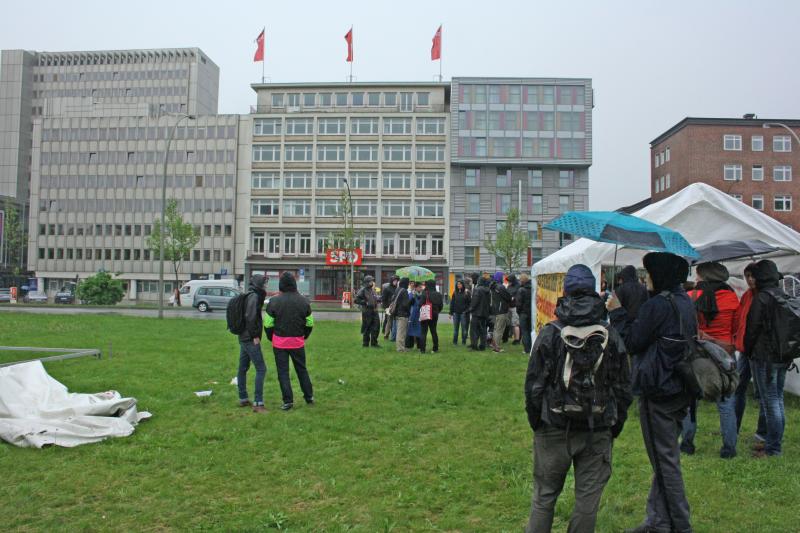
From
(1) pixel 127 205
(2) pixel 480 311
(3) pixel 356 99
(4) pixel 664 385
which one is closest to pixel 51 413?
(4) pixel 664 385

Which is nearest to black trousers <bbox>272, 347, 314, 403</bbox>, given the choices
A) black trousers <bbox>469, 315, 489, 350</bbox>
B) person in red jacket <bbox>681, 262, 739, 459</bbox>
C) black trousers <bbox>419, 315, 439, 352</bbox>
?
person in red jacket <bbox>681, 262, 739, 459</bbox>

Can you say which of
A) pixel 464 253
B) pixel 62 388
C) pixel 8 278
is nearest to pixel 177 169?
pixel 8 278

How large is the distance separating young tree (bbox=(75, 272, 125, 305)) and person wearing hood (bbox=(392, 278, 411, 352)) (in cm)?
2984

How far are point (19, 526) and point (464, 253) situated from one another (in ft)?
198

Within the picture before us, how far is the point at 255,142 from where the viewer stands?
6719cm

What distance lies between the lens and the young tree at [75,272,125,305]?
38688 millimetres

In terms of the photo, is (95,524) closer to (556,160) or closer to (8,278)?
(556,160)

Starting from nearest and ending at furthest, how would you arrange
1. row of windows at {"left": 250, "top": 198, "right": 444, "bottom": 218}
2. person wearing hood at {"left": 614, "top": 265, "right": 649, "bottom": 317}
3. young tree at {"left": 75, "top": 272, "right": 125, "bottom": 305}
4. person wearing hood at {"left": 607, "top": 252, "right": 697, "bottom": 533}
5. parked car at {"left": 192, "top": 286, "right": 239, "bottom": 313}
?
person wearing hood at {"left": 607, "top": 252, "right": 697, "bottom": 533} < person wearing hood at {"left": 614, "top": 265, "right": 649, "bottom": 317} < parked car at {"left": 192, "top": 286, "right": 239, "bottom": 313} < young tree at {"left": 75, "top": 272, "right": 125, "bottom": 305} < row of windows at {"left": 250, "top": 198, "right": 444, "bottom": 218}

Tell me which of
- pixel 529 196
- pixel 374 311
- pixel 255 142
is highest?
pixel 255 142

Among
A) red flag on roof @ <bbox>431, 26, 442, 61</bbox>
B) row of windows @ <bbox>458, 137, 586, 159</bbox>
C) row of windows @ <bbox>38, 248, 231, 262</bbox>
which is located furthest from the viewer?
row of windows @ <bbox>38, 248, 231, 262</bbox>

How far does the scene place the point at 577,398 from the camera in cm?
337

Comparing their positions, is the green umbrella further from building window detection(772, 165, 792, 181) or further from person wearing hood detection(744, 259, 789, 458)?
building window detection(772, 165, 792, 181)

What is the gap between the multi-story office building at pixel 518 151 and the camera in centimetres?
6331

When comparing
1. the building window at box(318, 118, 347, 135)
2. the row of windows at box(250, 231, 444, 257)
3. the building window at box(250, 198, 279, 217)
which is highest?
the building window at box(318, 118, 347, 135)
